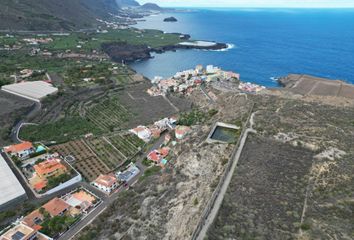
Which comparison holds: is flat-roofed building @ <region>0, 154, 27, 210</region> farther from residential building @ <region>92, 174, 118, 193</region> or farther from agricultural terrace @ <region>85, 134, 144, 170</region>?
agricultural terrace @ <region>85, 134, 144, 170</region>

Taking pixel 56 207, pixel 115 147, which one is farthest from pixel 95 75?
pixel 56 207

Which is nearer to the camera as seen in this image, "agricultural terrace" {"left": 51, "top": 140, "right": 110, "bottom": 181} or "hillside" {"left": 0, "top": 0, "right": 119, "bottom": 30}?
"agricultural terrace" {"left": 51, "top": 140, "right": 110, "bottom": 181}

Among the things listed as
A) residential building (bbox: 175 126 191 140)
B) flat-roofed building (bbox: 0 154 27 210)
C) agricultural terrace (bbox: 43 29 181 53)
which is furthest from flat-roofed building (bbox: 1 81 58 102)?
agricultural terrace (bbox: 43 29 181 53)

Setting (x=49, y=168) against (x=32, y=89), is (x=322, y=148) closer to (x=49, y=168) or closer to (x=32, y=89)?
(x=49, y=168)

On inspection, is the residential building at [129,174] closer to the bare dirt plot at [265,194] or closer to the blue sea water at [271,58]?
the bare dirt plot at [265,194]

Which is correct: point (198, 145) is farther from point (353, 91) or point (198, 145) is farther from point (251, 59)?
point (251, 59)

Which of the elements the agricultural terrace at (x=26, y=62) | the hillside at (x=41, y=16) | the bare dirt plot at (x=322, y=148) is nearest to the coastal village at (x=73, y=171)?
the bare dirt plot at (x=322, y=148)
